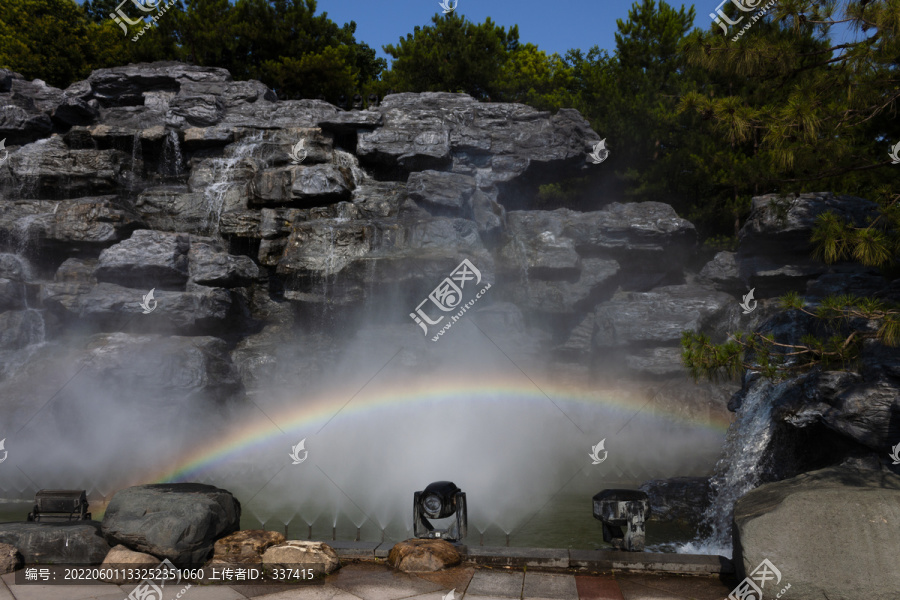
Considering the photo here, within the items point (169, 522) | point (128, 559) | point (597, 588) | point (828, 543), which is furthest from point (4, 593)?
point (828, 543)

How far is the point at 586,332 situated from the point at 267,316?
1139 centimetres

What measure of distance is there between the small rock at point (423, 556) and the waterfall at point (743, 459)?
593cm

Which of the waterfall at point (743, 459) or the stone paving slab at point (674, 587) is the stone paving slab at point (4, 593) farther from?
the waterfall at point (743, 459)

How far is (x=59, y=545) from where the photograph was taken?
740cm

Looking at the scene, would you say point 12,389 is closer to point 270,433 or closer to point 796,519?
point 270,433

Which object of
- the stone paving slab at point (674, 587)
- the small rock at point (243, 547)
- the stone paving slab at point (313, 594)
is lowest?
the stone paving slab at point (674, 587)

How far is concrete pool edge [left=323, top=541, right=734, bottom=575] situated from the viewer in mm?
7367

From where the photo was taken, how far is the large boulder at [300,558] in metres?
7.20

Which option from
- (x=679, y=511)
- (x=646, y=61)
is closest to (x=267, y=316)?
(x=679, y=511)

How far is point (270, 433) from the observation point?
19625 millimetres

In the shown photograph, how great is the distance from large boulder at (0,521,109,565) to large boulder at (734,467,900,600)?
284 inches

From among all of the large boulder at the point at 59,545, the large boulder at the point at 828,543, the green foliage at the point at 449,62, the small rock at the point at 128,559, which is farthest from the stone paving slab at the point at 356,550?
the green foliage at the point at 449,62

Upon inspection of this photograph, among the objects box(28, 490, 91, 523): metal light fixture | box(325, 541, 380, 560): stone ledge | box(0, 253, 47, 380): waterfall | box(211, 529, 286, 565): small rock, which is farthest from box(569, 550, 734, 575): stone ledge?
box(0, 253, 47, 380): waterfall

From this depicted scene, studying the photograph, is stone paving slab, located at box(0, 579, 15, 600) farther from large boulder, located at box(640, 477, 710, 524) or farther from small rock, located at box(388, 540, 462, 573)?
large boulder, located at box(640, 477, 710, 524)
